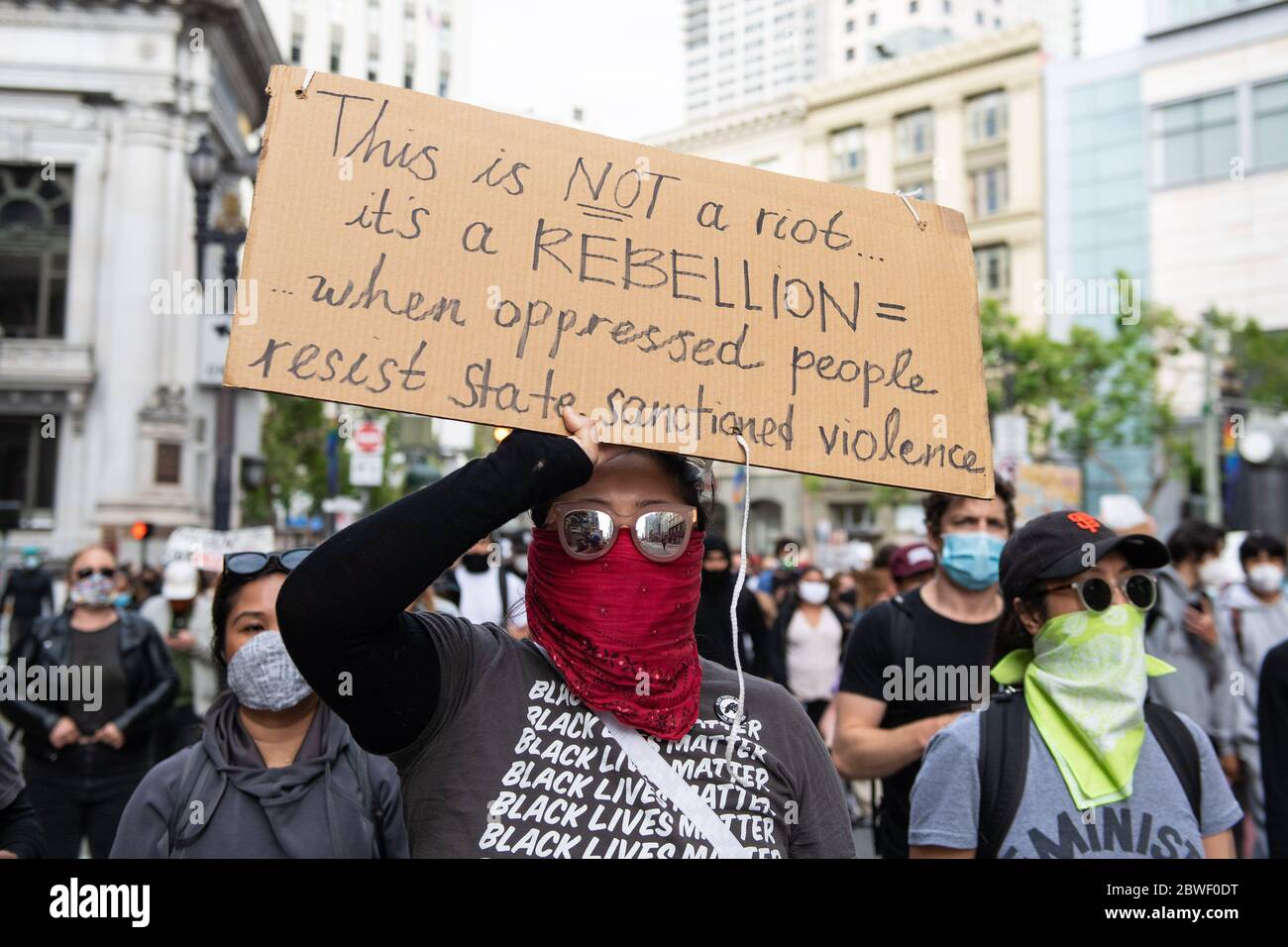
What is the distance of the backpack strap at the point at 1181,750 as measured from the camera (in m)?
2.55

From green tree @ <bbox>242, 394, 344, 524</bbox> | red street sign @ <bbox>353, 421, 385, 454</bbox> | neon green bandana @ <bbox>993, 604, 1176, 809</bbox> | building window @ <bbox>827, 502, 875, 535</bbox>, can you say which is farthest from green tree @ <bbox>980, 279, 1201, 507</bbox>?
neon green bandana @ <bbox>993, 604, 1176, 809</bbox>

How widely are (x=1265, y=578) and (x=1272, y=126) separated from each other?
3555 centimetres

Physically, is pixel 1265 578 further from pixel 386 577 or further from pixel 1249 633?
pixel 386 577

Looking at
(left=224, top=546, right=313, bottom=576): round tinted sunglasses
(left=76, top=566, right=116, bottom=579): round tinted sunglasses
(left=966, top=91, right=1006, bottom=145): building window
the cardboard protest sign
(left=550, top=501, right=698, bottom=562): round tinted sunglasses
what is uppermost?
(left=966, top=91, right=1006, bottom=145): building window

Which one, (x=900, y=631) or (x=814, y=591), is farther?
(x=814, y=591)

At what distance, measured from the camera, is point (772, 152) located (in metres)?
51.0

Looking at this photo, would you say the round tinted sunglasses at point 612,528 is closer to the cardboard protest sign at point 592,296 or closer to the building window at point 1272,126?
the cardboard protest sign at point 592,296

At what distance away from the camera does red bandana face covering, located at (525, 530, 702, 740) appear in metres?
2.00

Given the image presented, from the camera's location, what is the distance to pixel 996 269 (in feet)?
144

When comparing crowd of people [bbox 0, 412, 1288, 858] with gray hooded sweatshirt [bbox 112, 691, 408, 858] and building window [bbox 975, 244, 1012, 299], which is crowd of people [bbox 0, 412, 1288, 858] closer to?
gray hooded sweatshirt [bbox 112, 691, 408, 858]

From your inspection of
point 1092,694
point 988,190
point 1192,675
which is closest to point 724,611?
point 1192,675

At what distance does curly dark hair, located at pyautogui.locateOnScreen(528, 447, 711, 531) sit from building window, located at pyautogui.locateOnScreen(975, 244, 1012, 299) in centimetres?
4317

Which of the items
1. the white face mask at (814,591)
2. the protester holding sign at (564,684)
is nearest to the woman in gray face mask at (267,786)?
the protester holding sign at (564,684)
